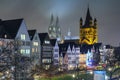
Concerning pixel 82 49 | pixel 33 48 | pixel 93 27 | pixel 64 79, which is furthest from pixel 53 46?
pixel 93 27

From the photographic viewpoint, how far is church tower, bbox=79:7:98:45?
178m

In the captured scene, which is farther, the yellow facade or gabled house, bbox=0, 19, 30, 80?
the yellow facade

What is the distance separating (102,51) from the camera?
154 m

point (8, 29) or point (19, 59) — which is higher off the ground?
point (8, 29)

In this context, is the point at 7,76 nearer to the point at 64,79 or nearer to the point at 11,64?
the point at 11,64

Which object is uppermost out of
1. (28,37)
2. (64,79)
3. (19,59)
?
(28,37)

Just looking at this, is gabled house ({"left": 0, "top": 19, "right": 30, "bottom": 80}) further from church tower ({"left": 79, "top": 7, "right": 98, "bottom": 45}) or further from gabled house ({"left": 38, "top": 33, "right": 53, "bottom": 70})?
church tower ({"left": 79, "top": 7, "right": 98, "bottom": 45})

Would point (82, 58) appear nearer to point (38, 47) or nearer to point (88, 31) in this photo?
point (38, 47)

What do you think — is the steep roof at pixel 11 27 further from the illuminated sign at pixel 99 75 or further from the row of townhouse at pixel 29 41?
the illuminated sign at pixel 99 75

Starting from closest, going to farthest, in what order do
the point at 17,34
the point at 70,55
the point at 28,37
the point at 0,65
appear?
the point at 0,65, the point at 17,34, the point at 28,37, the point at 70,55

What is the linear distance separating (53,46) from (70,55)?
13256mm

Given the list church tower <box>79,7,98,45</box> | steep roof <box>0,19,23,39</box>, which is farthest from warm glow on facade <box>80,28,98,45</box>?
steep roof <box>0,19,23,39</box>

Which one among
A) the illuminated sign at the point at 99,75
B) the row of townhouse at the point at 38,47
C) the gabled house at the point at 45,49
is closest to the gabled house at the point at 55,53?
the row of townhouse at the point at 38,47

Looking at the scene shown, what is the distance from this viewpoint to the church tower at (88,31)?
585 feet
